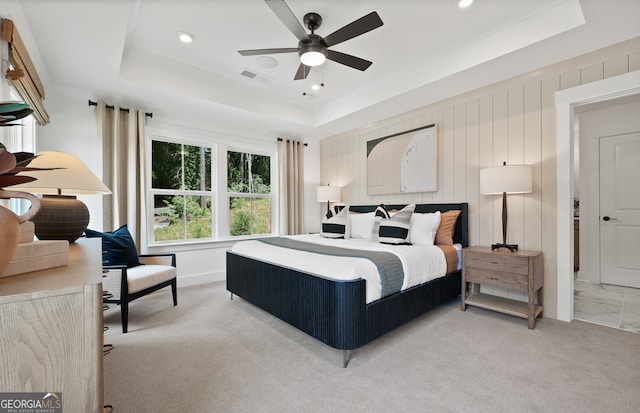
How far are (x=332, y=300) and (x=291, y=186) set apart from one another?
11.0ft

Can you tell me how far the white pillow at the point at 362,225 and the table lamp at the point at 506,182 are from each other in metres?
1.46

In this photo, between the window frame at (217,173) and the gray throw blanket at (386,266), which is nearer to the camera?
the gray throw blanket at (386,266)

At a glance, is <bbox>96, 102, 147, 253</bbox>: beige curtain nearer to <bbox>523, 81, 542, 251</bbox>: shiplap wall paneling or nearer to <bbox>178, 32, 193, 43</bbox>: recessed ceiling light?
<bbox>178, 32, 193, 43</bbox>: recessed ceiling light

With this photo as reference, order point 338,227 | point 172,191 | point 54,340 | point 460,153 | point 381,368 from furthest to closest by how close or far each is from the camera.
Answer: point 172,191 → point 338,227 → point 460,153 → point 381,368 → point 54,340

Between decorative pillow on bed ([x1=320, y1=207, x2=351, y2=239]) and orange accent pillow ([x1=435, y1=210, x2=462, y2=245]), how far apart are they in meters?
1.17

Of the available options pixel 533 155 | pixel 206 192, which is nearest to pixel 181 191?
pixel 206 192

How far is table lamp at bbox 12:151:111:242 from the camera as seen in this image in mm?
1663

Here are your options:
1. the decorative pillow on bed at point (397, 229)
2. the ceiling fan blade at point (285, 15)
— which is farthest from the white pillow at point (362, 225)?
the ceiling fan blade at point (285, 15)

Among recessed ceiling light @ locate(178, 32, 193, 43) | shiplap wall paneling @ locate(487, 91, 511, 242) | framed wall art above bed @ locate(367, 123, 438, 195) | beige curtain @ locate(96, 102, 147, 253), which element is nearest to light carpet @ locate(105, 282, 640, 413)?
shiplap wall paneling @ locate(487, 91, 511, 242)

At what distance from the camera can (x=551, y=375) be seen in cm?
188

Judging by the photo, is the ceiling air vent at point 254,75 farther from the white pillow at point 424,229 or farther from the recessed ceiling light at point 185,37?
the white pillow at point 424,229

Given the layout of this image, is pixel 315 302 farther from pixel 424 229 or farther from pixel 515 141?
pixel 515 141

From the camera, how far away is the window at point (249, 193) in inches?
188

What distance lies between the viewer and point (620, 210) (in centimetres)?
394
